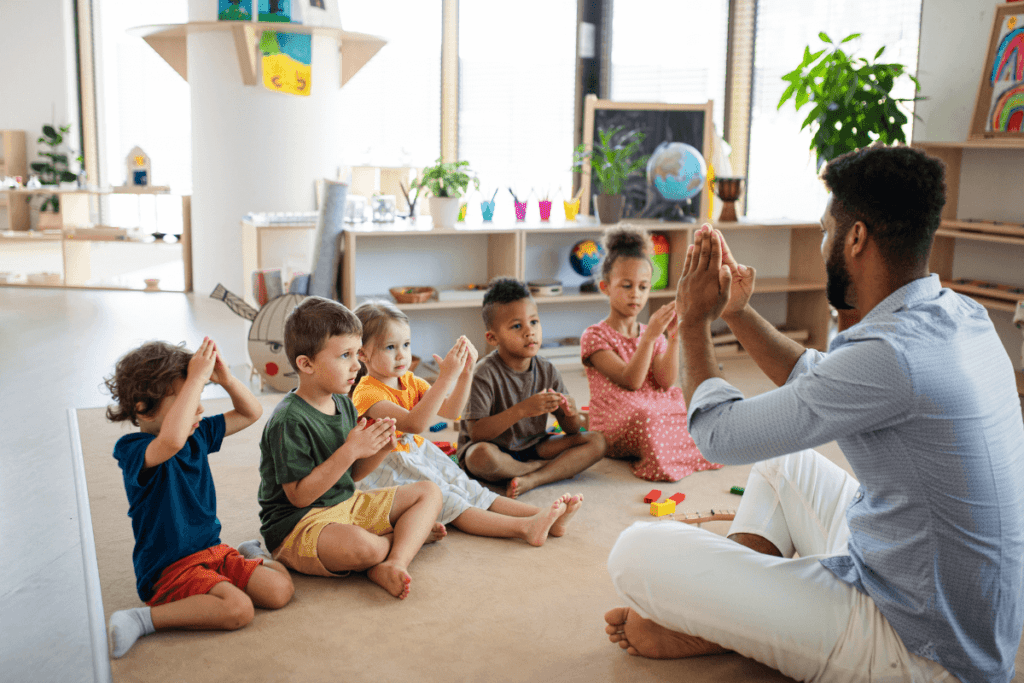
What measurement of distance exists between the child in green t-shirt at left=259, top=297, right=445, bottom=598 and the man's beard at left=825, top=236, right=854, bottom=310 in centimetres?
94

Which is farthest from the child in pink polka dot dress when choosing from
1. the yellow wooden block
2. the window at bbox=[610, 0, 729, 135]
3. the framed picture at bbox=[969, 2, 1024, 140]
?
the window at bbox=[610, 0, 729, 135]

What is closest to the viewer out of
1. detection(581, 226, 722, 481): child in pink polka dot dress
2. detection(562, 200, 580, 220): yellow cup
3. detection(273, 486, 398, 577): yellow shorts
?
detection(273, 486, 398, 577): yellow shorts

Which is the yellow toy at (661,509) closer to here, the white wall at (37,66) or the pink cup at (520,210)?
the pink cup at (520,210)

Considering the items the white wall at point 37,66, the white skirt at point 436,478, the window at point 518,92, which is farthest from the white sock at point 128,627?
the white wall at point 37,66

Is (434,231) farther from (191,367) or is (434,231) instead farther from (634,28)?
(634,28)

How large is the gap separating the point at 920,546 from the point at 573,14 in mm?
5510

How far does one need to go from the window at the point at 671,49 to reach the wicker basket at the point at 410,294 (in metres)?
2.89

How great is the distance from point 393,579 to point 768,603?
83 centimetres

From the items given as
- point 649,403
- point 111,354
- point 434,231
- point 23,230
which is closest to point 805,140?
point 434,231

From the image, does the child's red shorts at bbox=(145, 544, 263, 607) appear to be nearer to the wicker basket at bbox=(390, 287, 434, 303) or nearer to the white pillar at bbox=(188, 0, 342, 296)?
the wicker basket at bbox=(390, 287, 434, 303)

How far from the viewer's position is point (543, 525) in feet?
7.16

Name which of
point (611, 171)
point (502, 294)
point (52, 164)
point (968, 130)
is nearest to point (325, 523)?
point (502, 294)

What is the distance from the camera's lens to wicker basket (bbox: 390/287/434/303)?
3.82m

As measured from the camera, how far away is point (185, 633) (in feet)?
5.75
